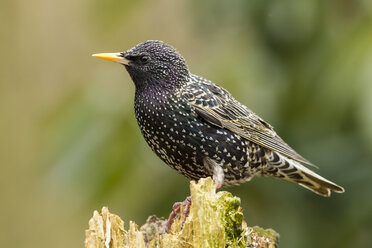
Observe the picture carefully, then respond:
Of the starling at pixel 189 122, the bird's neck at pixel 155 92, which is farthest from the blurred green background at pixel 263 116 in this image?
the bird's neck at pixel 155 92

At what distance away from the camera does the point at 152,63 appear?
16.4 ft

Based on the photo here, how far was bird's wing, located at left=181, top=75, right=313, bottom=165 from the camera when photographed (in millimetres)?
5027

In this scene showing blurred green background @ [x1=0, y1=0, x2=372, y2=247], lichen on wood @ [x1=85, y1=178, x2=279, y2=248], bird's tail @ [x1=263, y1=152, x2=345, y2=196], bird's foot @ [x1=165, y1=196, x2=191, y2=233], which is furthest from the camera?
blurred green background @ [x1=0, y1=0, x2=372, y2=247]

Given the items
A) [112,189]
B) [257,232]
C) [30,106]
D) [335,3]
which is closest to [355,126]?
[335,3]

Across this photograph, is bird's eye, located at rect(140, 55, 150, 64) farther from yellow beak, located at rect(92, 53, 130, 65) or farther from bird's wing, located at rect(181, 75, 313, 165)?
bird's wing, located at rect(181, 75, 313, 165)

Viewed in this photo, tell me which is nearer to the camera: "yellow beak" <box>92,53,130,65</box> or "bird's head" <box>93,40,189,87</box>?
"yellow beak" <box>92,53,130,65</box>

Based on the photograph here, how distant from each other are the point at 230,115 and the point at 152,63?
65 centimetres

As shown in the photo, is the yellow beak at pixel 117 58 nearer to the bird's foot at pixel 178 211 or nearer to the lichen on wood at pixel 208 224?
the bird's foot at pixel 178 211

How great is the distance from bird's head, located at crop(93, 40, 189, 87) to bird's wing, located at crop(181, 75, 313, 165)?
141mm

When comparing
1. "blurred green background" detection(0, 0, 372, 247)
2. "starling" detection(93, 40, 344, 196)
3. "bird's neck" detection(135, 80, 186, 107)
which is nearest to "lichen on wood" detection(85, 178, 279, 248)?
"starling" detection(93, 40, 344, 196)

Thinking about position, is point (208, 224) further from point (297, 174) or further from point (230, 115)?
point (297, 174)

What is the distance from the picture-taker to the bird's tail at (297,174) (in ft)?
17.9

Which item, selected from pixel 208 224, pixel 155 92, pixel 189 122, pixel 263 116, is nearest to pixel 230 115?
pixel 189 122

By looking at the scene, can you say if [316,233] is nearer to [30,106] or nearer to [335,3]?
[335,3]
